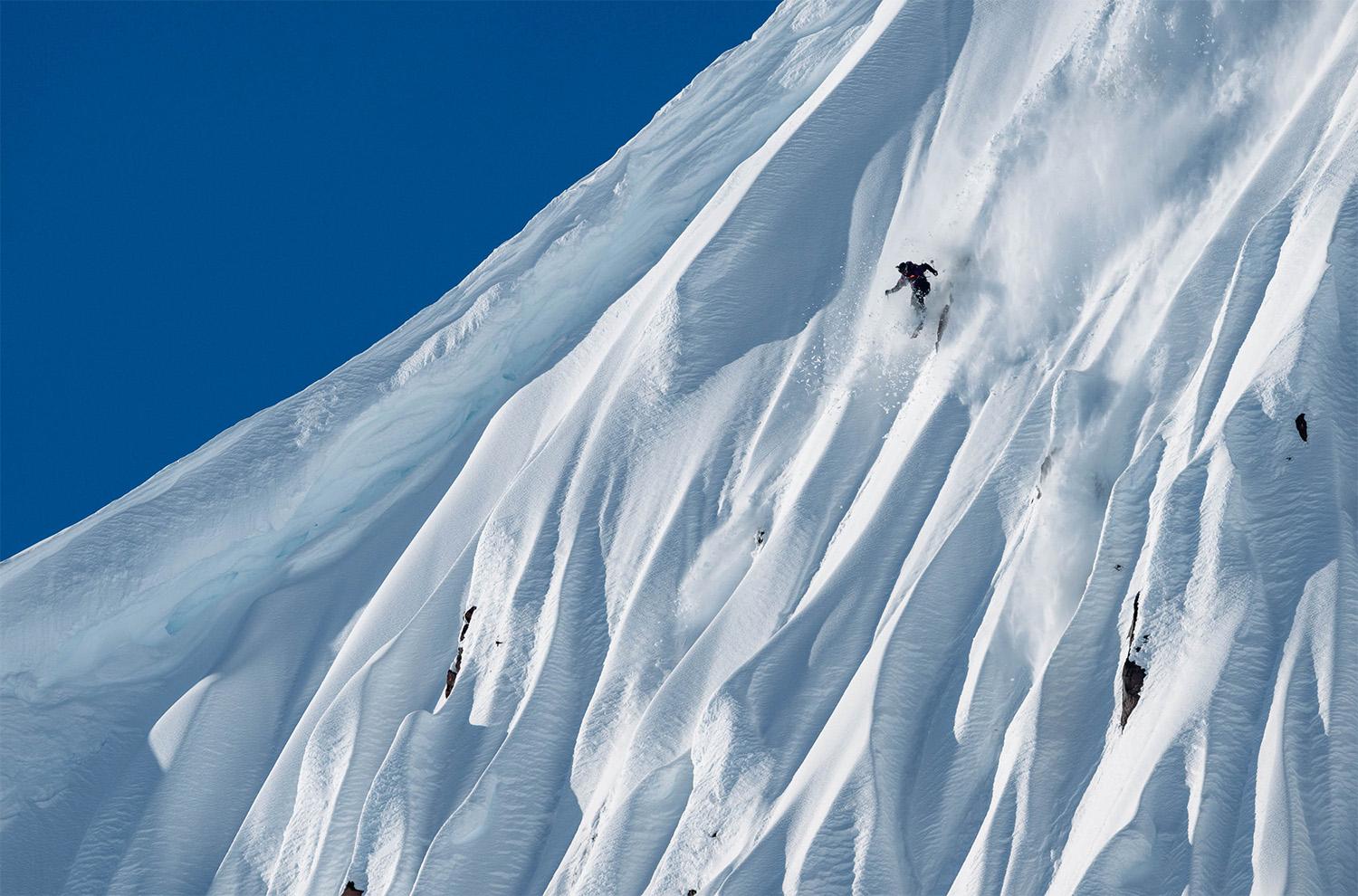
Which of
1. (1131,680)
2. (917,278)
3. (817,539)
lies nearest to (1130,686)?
(1131,680)

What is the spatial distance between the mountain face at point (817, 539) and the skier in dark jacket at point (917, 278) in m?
0.26

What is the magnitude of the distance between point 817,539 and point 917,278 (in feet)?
12.7

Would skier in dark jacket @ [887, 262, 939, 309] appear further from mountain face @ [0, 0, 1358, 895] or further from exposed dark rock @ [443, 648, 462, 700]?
exposed dark rock @ [443, 648, 462, 700]

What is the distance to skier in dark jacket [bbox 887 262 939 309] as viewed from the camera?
17125 mm

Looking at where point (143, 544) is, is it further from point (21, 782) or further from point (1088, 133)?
point (1088, 133)

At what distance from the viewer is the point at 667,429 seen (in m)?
18.8

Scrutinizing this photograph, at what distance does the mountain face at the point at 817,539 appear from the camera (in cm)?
1219

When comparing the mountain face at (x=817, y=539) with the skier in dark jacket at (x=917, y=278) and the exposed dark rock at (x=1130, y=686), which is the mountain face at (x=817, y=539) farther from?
the skier in dark jacket at (x=917, y=278)

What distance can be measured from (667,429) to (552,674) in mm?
4006

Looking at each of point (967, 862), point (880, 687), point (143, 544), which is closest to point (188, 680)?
point (143, 544)

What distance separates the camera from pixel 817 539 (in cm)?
1652

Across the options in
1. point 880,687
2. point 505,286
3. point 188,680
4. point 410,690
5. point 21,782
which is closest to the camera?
point 880,687

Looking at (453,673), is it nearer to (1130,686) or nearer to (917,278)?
(917,278)

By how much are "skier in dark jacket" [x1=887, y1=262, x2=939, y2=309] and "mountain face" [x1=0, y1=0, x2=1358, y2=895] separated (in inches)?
10.4
